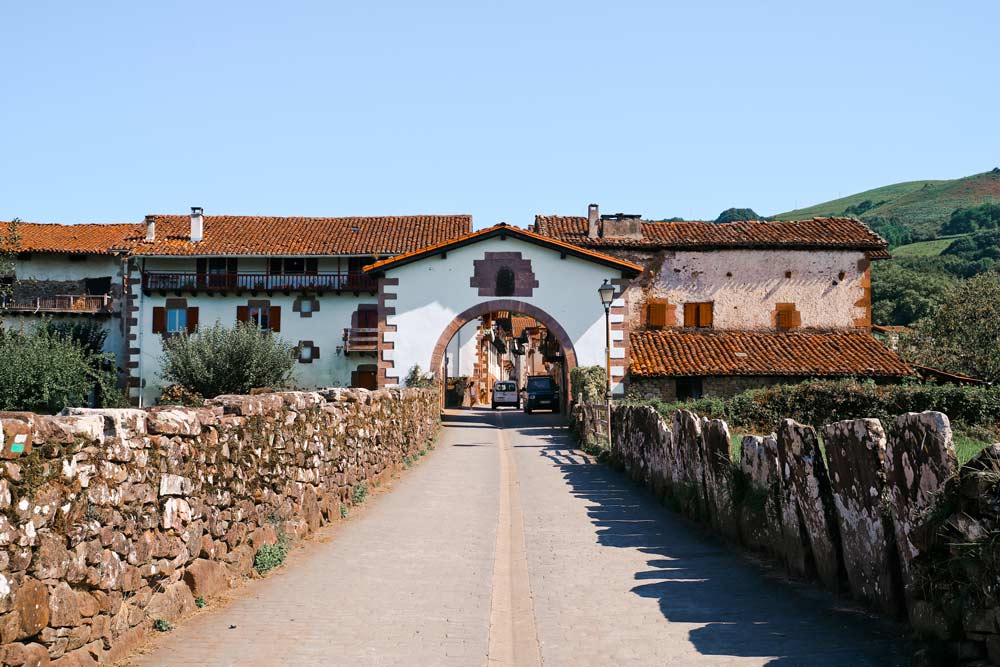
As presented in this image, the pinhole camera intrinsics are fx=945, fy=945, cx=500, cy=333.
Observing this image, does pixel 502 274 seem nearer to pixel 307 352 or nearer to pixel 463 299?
pixel 463 299

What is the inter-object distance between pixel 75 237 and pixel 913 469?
54.7 meters

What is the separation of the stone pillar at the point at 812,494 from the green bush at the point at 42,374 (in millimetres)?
36539

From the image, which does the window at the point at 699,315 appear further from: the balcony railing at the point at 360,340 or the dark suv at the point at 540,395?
the balcony railing at the point at 360,340

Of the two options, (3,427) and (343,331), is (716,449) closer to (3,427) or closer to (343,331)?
(3,427)

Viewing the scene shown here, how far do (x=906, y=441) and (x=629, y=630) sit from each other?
7.57 feet

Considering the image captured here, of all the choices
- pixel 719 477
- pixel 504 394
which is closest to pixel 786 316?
pixel 504 394

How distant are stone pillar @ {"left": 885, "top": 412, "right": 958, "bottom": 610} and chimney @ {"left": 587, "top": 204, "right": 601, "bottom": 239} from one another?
34.7 meters

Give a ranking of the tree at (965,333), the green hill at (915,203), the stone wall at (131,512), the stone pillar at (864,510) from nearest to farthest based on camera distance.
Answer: the stone wall at (131,512)
the stone pillar at (864,510)
the tree at (965,333)
the green hill at (915,203)

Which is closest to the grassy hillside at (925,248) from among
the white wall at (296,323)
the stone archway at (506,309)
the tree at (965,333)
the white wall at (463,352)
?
the tree at (965,333)

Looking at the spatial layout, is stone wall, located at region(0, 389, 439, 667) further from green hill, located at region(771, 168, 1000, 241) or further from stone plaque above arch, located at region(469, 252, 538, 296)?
green hill, located at region(771, 168, 1000, 241)

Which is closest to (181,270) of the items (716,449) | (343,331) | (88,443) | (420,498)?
(343,331)

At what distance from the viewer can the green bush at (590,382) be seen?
29.5 m

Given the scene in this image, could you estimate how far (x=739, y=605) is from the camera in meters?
7.25

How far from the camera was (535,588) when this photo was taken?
8.33 m
